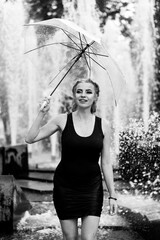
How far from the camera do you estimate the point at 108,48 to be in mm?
21062

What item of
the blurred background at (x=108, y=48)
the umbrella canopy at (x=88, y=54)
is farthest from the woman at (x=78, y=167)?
the blurred background at (x=108, y=48)

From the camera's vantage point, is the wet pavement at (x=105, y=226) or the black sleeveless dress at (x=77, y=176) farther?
the wet pavement at (x=105, y=226)

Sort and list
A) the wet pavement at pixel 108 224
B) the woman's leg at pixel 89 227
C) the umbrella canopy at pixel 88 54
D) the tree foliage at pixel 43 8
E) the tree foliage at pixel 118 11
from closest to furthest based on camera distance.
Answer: the woman's leg at pixel 89 227 → the umbrella canopy at pixel 88 54 → the wet pavement at pixel 108 224 → the tree foliage at pixel 118 11 → the tree foliage at pixel 43 8

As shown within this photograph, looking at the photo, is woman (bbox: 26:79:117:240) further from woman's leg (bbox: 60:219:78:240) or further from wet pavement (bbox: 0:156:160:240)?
wet pavement (bbox: 0:156:160:240)

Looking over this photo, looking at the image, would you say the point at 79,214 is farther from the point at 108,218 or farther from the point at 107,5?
the point at 107,5

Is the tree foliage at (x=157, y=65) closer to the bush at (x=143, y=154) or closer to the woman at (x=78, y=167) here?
the bush at (x=143, y=154)

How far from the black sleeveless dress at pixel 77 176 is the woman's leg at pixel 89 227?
34 mm

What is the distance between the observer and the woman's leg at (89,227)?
10.0 ft

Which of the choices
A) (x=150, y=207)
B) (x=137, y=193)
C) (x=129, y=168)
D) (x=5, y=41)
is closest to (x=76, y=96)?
(x=150, y=207)

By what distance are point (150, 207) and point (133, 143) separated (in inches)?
94.5

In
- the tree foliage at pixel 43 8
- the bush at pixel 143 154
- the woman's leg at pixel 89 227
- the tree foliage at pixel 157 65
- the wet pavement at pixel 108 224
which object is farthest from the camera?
the tree foliage at pixel 43 8

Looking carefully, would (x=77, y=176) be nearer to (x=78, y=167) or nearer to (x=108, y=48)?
(x=78, y=167)

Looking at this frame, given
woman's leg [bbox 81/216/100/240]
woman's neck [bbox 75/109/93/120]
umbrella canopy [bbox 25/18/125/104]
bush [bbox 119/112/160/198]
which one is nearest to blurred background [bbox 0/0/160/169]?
bush [bbox 119/112/160/198]

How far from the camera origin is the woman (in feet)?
10.3
